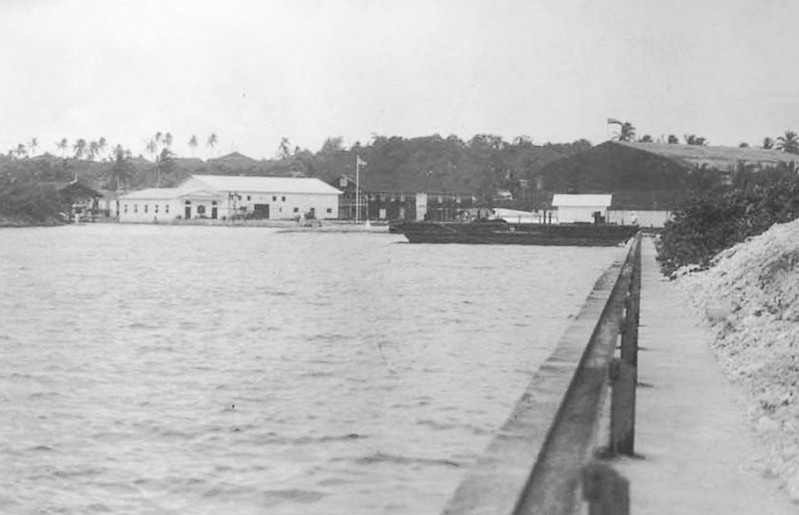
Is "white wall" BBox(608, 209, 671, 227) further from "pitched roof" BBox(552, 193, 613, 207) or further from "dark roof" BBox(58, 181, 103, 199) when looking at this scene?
"dark roof" BBox(58, 181, 103, 199)

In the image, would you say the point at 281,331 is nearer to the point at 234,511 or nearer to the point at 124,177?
the point at 234,511

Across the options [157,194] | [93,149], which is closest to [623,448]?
[157,194]

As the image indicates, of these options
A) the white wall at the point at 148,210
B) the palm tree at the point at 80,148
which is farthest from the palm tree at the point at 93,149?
the white wall at the point at 148,210

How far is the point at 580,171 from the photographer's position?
233 feet

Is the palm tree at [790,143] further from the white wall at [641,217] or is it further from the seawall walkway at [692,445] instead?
the seawall walkway at [692,445]

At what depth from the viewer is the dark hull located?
2211 inches

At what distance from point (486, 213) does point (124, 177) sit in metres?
66.9

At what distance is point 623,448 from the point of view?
537cm

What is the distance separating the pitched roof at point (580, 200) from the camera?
71.3m

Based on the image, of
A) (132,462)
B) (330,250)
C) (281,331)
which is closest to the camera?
(132,462)

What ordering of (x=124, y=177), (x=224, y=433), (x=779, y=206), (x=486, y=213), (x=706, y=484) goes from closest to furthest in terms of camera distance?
(x=706, y=484) < (x=224, y=433) < (x=779, y=206) < (x=486, y=213) < (x=124, y=177)

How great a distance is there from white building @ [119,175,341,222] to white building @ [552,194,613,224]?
998 inches

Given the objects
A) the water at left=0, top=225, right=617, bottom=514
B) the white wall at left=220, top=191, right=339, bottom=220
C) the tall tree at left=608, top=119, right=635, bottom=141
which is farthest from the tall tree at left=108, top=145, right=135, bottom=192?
the water at left=0, top=225, right=617, bottom=514

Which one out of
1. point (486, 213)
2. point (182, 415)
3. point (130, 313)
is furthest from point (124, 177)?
point (182, 415)
